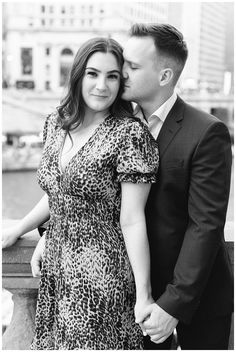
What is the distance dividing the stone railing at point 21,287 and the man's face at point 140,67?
19.7 inches

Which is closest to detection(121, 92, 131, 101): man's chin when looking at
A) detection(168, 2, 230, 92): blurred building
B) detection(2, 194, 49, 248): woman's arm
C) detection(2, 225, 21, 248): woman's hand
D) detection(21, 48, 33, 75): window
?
detection(2, 194, 49, 248): woman's arm

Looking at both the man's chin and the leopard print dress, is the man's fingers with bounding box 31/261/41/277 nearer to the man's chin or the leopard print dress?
the leopard print dress

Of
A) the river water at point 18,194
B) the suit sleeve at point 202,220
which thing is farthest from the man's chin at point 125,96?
the river water at point 18,194

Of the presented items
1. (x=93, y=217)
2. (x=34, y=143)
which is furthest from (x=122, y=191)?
(x=34, y=143)

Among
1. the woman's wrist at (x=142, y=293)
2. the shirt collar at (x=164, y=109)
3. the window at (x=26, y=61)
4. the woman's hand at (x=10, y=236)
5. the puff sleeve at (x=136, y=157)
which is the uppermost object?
the window at (x=26, y=61)

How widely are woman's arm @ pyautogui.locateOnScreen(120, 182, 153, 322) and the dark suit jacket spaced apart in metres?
0.05

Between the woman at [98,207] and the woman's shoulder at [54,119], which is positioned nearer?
the woman at [98,207]

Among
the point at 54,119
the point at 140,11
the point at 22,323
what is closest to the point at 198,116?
the point at 54,119

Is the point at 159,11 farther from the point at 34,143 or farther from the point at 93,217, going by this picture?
the point at 93,217

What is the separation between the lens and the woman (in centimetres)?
130

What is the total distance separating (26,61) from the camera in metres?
41.3

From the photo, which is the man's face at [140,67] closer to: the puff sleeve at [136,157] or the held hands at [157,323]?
the puff sleeve at [136,157]

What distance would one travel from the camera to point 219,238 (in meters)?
1.32

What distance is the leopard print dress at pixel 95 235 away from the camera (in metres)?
1.30
